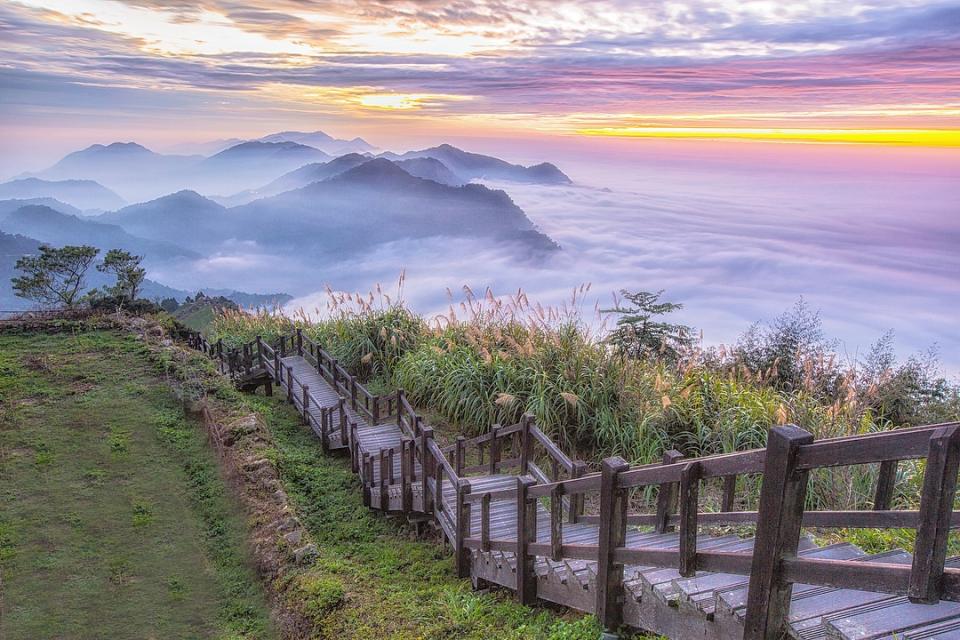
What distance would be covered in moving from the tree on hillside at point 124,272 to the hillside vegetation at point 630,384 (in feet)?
42.6

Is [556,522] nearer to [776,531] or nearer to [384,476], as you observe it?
[776,531]

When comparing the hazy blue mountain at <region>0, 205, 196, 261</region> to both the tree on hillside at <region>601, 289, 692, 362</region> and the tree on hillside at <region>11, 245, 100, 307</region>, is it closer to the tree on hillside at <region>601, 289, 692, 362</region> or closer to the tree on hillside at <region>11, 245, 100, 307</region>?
the tree on hillside at <region>11, 245, 100, 307</region>

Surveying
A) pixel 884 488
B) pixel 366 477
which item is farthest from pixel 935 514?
pixel 366 477

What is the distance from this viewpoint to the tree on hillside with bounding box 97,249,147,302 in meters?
23.8

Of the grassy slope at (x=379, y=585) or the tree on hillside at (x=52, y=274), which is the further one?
Result: the tree on hillside at (x=52, y=274)

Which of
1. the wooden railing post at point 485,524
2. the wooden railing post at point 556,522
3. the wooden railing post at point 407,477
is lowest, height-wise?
the wooden railing post at point 407,477

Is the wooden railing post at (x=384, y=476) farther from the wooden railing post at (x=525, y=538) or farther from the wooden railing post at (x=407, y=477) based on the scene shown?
the wooden railing post at (x=525, y=538)

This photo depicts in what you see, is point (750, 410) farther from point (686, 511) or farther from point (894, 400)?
point (686, 511)

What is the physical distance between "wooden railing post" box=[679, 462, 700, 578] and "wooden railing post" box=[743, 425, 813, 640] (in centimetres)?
48

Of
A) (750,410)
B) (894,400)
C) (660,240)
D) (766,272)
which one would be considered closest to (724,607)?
(750,410)

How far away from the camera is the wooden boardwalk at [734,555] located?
2.35 meters

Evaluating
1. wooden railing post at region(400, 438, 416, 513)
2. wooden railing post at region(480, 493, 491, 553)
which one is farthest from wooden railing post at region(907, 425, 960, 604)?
wooden railing post at region(400, 438, 416, 513)

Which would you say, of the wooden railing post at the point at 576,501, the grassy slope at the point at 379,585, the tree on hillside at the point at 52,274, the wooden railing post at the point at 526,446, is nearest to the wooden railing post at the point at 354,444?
the grassy slope at the point at 379,585

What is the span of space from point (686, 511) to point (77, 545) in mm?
8536
